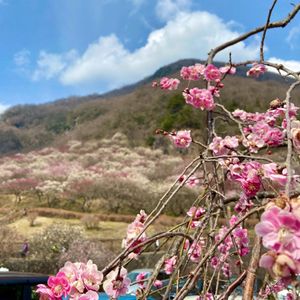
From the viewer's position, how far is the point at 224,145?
2.30m

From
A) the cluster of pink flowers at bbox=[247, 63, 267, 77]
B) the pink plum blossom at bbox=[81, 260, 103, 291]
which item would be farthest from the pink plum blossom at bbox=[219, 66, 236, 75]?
the pink plum blossom at bbox=[81, 260, 103, 291]

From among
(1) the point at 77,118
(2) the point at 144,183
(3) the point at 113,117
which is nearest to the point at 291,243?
(2) the point at 144,183

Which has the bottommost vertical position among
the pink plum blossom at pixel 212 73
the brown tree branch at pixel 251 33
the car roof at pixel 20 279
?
the car roof at pixel 20 279

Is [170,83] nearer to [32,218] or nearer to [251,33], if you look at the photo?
[251,33]

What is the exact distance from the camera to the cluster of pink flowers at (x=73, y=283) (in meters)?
1.31

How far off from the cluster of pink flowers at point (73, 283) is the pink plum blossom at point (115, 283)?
3.7 inches

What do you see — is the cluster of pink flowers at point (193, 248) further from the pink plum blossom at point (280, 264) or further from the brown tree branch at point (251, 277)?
the pink plum blossom at point (280, 264)

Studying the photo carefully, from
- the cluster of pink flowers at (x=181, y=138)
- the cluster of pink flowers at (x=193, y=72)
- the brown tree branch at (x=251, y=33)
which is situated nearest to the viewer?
the brown tree branch at (x=251, y=33)

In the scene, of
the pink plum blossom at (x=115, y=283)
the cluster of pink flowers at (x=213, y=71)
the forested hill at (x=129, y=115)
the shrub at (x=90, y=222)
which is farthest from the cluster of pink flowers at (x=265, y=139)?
the shrub at (x=90, y=222)

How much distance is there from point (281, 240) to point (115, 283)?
0.67 meters

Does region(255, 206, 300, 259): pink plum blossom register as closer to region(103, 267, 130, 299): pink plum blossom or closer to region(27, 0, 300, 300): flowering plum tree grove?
region(27, 0, 300, 300): flowering plum tree grove

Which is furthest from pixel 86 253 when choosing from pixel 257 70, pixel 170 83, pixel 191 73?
pixel 257 70

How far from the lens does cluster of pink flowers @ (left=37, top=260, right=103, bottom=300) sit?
1.31 metres

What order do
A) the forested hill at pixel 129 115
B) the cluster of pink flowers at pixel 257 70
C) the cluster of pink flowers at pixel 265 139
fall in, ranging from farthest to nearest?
the forested hill at pixel 129 115, the cluster of pink flowers at pixel 257 70, the cluster of pink flowers at pixel 265 139
